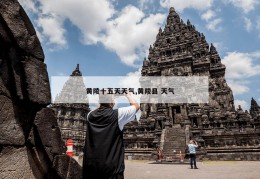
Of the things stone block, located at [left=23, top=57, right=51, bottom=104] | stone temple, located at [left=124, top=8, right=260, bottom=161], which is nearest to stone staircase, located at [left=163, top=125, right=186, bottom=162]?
stone temple, located at [left=124, top=8, right=260, bottom=161]

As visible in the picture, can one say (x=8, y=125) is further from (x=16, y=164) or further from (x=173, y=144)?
(x=173, y=144)

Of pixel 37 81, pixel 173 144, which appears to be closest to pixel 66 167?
pixel 37 81

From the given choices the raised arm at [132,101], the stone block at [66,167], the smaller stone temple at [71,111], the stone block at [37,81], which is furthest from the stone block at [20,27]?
the smaller stone temple at [71,111]

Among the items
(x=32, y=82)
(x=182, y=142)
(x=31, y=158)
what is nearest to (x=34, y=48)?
(x=32, y=82)

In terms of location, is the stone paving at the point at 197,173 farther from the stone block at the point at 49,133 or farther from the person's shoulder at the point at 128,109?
the person's shoulder at the point at 128,109

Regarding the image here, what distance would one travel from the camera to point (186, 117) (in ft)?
103

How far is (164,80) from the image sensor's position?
37.5 metres

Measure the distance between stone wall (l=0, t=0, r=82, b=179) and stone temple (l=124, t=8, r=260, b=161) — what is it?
699 inches

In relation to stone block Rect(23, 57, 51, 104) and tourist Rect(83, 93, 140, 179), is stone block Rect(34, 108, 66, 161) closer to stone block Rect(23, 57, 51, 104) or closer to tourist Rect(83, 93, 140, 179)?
stone block Rect(23, 57, 51, 104)

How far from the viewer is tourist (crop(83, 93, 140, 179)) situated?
2697 mm

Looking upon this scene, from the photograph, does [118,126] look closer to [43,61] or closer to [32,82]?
[32,82]

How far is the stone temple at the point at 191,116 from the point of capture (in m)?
22.0

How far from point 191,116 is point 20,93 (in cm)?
2801

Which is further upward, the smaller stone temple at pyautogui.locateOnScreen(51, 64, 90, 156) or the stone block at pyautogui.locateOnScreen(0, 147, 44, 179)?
the smaller stone temple at pyautogui.locateOnScreen(51, 64, 90, 156)
